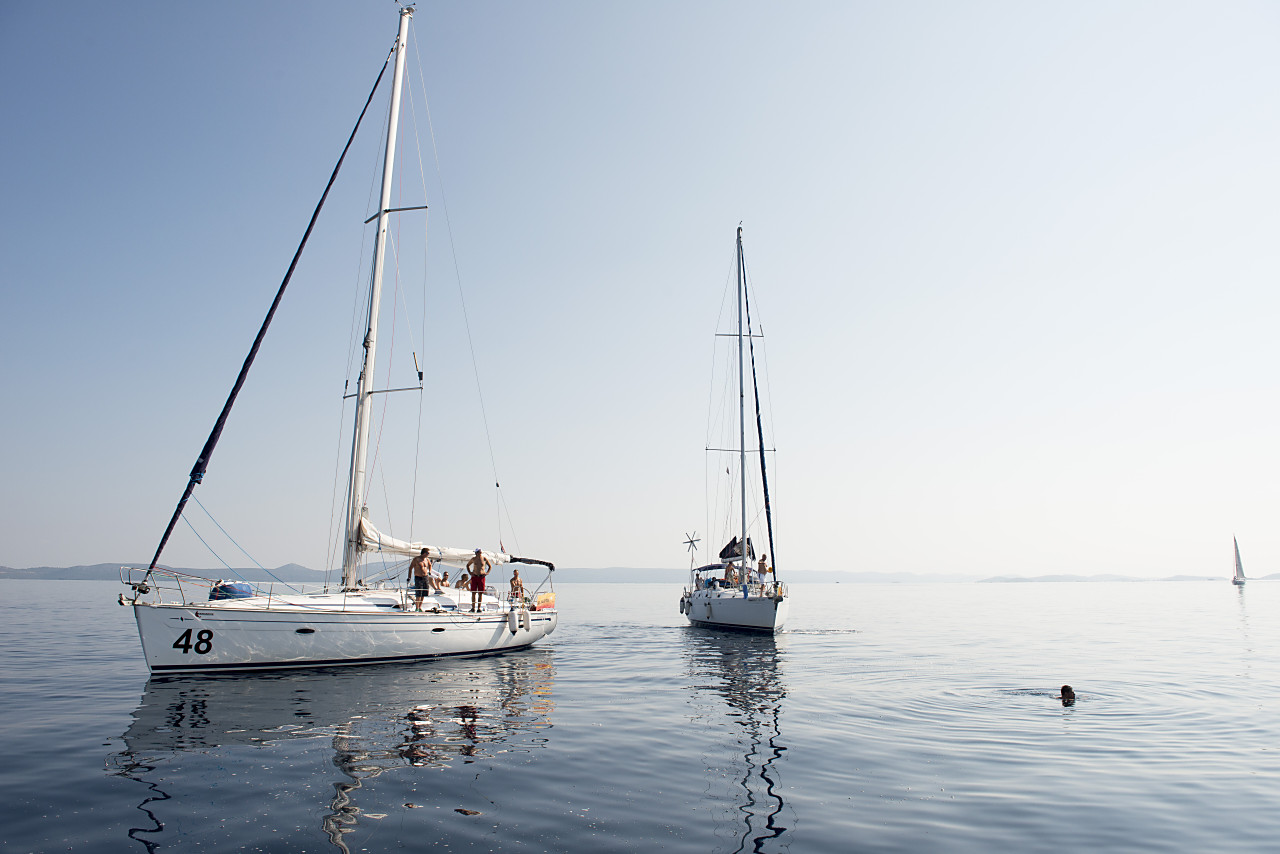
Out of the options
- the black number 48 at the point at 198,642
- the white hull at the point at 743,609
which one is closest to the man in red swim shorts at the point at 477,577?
the black number 48 at the point at 198,642

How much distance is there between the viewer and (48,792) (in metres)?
9.10

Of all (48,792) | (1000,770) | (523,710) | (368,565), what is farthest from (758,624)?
(48,792)

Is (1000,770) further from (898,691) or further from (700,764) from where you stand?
(898,691)

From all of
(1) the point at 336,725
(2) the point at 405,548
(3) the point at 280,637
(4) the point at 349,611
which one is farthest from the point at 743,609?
(1) the point at 336,725

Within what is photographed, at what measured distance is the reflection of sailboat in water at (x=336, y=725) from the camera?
952cm

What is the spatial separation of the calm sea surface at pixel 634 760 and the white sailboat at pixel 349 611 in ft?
2.92

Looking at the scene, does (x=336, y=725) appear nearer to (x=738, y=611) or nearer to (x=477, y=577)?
(x=477, y=577)

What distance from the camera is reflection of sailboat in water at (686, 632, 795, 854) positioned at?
8.22 m

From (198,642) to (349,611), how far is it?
375 centimetres

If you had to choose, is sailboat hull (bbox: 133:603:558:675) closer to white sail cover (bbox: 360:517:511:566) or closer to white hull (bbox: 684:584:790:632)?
white sail cover (bbox: 360:517:511:566)

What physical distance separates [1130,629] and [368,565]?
149ft

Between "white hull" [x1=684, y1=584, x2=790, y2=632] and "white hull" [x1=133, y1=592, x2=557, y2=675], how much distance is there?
617 inches

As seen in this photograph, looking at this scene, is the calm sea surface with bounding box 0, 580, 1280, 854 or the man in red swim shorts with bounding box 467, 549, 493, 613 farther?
the man in red swim shorts with bounding box 467, 549, 493, 613

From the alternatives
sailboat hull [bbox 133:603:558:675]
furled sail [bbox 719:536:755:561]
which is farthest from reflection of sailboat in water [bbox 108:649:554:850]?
furled sail [bbox 719:536:755:561]
